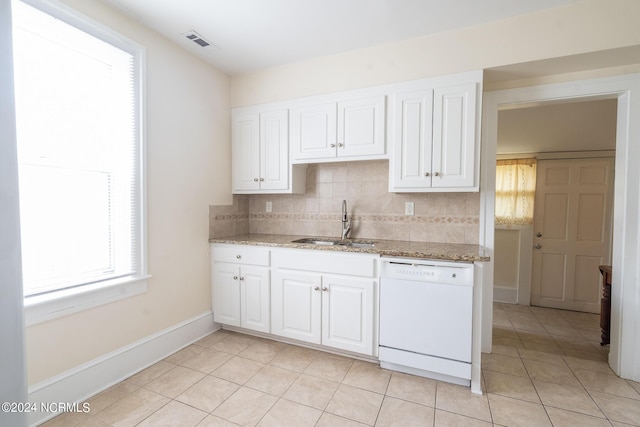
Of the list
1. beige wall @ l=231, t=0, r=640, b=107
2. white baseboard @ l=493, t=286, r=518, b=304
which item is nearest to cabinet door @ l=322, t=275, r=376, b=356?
beige wall @ l=231, t=0, r=640, b=107

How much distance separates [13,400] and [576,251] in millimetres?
5001

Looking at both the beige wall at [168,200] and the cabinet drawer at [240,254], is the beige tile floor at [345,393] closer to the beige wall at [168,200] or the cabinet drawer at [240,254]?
the beige wall at [168,200]

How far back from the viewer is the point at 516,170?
3.97 meters

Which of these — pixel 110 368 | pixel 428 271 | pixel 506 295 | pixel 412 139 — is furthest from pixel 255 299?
pixel 506 295

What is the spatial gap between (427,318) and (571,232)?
9.92 feet

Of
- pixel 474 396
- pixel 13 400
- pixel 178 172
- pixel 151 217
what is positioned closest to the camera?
pixel 13 400

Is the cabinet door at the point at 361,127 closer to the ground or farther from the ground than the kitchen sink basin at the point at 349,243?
farther from the ground

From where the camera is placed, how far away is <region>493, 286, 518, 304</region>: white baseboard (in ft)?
12.9

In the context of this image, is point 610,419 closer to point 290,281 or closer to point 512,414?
point 512,414

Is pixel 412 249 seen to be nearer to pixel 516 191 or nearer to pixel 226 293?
pixel 226 293

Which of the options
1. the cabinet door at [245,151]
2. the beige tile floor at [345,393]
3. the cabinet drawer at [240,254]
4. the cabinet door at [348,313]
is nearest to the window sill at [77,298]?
the beige tile floor at [345,393]

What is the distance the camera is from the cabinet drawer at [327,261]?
2232 millimetres

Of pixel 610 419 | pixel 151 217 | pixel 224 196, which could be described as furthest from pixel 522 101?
pixel 151 217

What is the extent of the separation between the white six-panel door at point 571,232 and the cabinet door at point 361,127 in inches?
111
